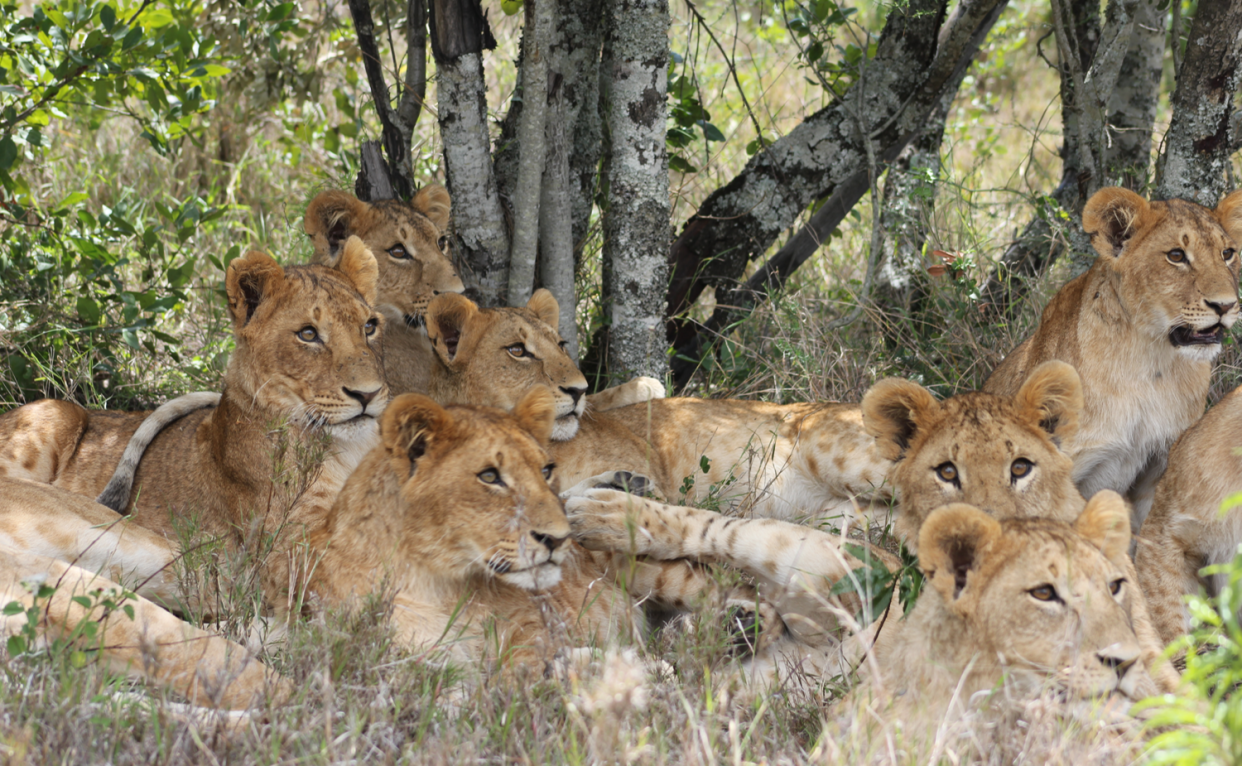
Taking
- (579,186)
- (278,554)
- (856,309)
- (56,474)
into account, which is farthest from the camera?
(856,309)

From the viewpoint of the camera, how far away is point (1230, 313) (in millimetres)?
3826

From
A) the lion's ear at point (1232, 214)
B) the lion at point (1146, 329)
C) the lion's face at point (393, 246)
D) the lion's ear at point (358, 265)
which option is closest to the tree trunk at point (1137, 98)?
the lion's ear at point (1232, 214)

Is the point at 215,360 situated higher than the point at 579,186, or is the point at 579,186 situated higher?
the point at 579,186

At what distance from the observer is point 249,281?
3740 mm

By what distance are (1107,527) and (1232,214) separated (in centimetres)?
195

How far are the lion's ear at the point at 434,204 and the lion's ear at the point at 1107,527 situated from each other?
307 centimetres

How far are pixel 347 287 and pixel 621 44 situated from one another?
1.62 metres

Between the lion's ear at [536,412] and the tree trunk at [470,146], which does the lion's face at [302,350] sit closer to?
the lion's ear at [536,412]

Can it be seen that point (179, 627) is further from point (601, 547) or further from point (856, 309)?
point (856, 309)

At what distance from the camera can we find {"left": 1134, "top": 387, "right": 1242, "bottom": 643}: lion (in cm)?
325

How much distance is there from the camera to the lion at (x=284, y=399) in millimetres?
3660

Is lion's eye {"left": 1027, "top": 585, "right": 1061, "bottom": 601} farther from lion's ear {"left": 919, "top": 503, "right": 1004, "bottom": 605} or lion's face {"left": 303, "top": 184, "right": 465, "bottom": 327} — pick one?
lion's face {"left": 303, "top": 184, "right": 465, "bottom": 327}

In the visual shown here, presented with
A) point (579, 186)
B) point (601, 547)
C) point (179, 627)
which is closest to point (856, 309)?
point (579, 186)

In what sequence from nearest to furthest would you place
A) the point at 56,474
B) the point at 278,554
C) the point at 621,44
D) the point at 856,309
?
1. the point at 278,554
2. the point at 56,474
3. the point at 621,44
4. the point at 856,309
